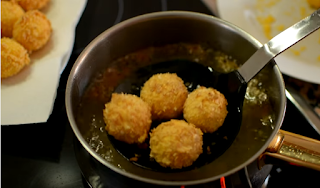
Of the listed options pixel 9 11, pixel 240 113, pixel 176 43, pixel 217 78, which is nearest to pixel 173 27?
pixel 176 43

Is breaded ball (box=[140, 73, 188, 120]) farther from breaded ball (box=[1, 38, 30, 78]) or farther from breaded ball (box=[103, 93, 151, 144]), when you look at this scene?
breaded ball (box=[1, 38, 30, 78])

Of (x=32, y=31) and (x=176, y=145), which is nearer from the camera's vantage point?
(x=176, y=145)

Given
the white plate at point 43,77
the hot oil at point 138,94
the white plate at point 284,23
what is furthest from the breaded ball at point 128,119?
the white plate at point 284,23

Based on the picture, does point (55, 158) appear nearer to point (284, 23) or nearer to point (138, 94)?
point (138, 94)

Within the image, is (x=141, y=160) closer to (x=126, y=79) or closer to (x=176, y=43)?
(x=126, y=79)

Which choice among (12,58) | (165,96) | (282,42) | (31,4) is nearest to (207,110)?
(165,96)

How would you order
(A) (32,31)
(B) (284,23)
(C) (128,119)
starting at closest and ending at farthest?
1. (C) (128,119)
2. (A) (32,31)
3. (B) (284,23)

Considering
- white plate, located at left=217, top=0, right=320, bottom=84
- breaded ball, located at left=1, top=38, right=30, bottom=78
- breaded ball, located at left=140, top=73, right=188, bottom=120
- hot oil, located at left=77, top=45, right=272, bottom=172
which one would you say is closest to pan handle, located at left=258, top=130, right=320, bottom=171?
hot oil, located at left=77, top=45, right=272, bottom=172
